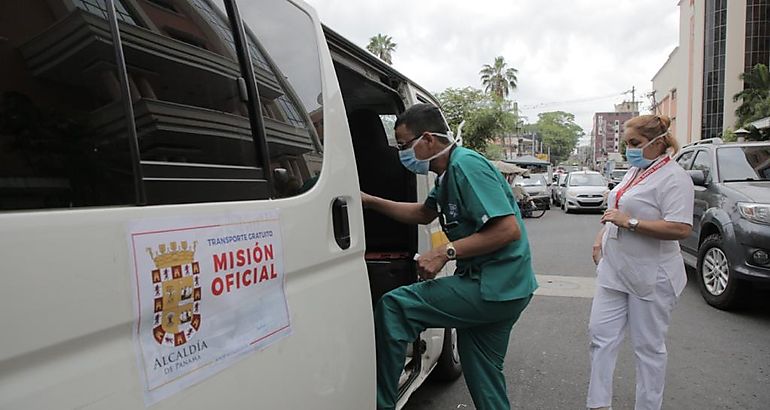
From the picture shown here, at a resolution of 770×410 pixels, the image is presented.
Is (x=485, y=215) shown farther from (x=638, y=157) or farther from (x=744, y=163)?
(x=744, y=163)

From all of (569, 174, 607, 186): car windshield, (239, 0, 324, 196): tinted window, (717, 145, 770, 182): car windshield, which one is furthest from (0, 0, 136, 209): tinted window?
(569, 174, 607, 186): car windshield

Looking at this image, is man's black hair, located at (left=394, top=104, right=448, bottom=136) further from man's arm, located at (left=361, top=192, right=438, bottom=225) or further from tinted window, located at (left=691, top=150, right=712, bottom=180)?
tinted window, located at (left=691, top=150, right=712, bottom=180)

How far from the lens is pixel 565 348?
4.36m

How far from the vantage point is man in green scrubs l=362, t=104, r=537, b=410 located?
219 cm

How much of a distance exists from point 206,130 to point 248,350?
0.57m

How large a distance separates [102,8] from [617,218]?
2573 millimetres

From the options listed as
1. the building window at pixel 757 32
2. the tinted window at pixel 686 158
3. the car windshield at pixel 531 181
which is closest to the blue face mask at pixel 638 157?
the tinted window at pixel 686 158

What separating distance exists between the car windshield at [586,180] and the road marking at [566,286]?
1183 cm

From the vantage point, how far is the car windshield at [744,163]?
5484mm

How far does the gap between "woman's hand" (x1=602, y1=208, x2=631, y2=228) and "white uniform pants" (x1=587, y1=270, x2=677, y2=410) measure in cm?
31

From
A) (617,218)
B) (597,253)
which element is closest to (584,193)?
(597,253)

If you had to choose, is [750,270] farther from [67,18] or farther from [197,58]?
[67,18]

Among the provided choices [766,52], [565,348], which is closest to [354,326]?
[565,348]

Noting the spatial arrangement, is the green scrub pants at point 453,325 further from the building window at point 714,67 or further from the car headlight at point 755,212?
the building window at point 714,67
